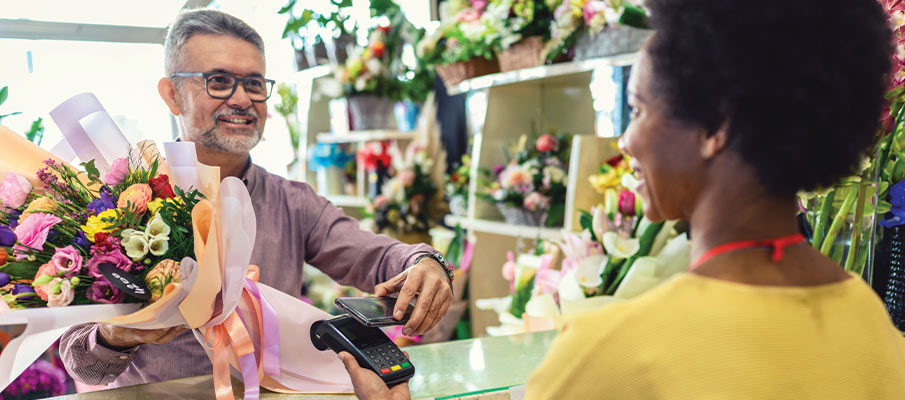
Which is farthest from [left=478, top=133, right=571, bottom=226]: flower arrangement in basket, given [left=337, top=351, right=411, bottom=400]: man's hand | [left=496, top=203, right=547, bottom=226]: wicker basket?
[left=337, top=351, right=411, bottom=400]: man's hand

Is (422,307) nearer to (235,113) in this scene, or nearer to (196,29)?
(235,113)

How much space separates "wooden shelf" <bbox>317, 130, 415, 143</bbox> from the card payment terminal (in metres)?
2.34

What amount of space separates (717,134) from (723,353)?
0.19 m

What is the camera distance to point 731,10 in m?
0.54

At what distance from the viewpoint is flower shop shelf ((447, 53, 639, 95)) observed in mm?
1847

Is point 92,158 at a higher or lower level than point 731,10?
lower

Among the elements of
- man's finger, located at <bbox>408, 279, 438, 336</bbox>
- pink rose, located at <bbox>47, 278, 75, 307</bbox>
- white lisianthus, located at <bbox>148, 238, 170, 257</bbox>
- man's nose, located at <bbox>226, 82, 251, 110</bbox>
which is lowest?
man's finger, located at <bbox>408, 279, 438, 336</bbox>

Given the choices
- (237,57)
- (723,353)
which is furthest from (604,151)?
(723,353)

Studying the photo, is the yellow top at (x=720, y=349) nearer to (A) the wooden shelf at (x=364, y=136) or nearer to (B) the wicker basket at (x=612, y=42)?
(B) the wicker basket at (x=612, y=42)

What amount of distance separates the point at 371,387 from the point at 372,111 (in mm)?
2675

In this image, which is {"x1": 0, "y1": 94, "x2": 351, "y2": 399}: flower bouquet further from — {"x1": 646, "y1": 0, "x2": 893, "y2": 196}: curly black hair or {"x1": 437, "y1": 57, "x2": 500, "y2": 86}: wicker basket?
{"x1": 437, "y1": 57, "x2": 500, "y2": 86}: wicker basket

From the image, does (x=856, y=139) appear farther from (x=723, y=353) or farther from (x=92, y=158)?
(x=92, y=158)

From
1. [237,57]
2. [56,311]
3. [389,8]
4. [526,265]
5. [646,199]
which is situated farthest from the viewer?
[389,8]

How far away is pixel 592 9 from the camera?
6.20ft
